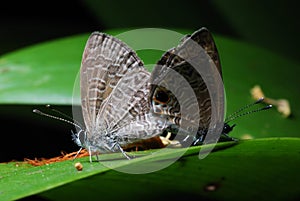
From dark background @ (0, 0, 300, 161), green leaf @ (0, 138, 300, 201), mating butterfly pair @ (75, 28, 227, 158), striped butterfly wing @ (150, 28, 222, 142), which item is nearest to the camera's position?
green leaf @ (0, 138, 300, 201)

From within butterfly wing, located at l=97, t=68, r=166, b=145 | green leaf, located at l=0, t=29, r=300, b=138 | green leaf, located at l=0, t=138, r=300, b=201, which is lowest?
green leaf, located at l=0, t=138, r=300, b=201

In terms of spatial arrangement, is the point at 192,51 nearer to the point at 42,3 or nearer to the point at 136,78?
the point at 136,78

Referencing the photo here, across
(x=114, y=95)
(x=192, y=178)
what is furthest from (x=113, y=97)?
(x=192, y=178)

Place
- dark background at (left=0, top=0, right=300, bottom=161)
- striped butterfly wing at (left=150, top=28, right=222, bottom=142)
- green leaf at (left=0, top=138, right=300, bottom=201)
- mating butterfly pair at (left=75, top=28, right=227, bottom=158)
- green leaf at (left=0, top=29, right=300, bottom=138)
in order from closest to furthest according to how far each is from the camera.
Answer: green leaf at (left=0, top=138, right=300, bottom=201) → striped butterfly wing at (left=150, top=28, right=222, bottom=142) → mating butterfly pair at (left=75, top=28, right=227, bottom=158) → green leaf at (left=0, top=29, right=300, bottom=138) → dark background at (left=0, top=0, right=300, bottom=161)

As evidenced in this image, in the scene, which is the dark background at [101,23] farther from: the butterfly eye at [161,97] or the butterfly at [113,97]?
the butterfly eye at [161,97]

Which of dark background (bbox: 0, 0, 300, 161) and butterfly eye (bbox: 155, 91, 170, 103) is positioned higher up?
dark background (bbox: 0, 0, 300, 161)

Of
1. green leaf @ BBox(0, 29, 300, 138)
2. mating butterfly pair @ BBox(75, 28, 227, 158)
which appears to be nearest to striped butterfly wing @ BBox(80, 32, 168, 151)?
mating butterfly pair @ BBox(75, 28, 227, 158)

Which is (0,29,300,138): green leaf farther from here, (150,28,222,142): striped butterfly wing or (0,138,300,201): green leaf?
(0,138,300,201): green leaf

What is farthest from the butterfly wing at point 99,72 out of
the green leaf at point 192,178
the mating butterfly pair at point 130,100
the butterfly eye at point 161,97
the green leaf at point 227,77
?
the green leaf at point 192,178
